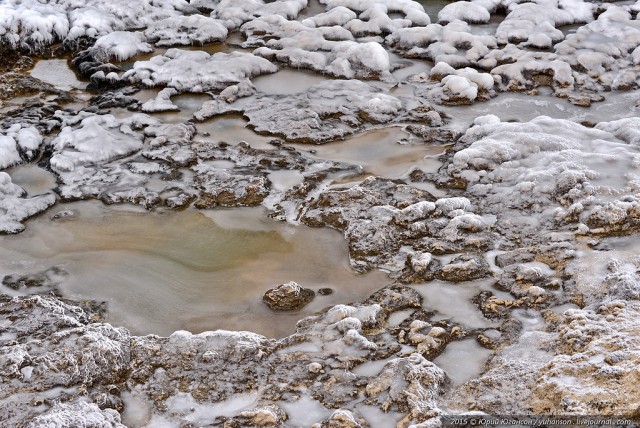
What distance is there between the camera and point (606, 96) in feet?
20.1

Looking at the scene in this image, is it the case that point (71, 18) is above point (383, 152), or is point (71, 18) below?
above

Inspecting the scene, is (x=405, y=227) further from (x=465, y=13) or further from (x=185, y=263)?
(x=465, y=13)

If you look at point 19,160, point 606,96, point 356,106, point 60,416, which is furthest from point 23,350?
point 606,96

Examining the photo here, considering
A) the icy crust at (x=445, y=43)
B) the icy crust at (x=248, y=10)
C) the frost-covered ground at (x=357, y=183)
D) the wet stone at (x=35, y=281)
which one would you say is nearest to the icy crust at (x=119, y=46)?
the frost-covered ground at (x=357, y=183)

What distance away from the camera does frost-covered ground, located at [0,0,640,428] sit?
10.1 feet

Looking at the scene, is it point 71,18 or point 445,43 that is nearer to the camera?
point 445,43

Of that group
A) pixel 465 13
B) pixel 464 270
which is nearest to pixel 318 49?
pixel 465 13

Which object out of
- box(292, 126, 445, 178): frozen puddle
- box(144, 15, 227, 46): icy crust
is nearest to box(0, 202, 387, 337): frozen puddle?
box(292, 126, 445, 178): frozen puddle

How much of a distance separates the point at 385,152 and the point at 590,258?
209 centimetres

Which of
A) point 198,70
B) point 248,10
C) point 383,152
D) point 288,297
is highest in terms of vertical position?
point 248,10

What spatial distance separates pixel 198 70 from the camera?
21.6 feet

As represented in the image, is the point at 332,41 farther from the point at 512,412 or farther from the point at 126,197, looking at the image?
the point at 512,412

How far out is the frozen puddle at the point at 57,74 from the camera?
21.8 ft

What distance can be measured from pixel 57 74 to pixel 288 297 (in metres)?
4.81
